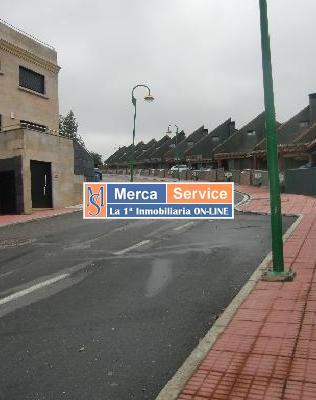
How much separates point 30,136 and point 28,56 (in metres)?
6.56

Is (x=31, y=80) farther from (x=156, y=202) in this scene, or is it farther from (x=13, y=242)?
(x=13, y=242)

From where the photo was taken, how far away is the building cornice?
26.8 m

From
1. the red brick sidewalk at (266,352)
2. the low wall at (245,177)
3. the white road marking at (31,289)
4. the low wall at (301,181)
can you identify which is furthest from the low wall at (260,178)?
the red brick sidewalk at (266,352)

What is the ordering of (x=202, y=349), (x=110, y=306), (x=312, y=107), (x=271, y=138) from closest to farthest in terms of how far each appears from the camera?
1. (x=202, y=349)
2. (x=110, y=306)
3. (x=271, y=138)
4. (x=312, y=107)

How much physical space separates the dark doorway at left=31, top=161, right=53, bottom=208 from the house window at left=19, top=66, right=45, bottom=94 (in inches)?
229

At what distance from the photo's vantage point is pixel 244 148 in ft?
204

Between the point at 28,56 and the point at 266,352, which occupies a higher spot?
the point at 28,56

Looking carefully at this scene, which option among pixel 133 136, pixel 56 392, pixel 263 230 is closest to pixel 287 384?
pixel 56 392

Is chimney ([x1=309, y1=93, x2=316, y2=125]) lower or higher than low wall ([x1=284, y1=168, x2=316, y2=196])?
higher

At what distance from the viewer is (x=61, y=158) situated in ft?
92.4

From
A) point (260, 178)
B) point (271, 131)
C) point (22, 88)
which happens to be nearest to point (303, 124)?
point (260, 178)

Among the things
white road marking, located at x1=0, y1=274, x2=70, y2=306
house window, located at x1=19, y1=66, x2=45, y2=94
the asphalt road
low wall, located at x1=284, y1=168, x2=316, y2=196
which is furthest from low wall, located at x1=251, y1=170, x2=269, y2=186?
white road marking, located at x1=0, y1=274, x2=70, y2=306

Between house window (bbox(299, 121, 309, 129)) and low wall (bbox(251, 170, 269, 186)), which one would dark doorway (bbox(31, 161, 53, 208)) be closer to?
low wall (bbox(251, 170, 269, 186))

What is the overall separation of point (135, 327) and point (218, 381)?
78.1 inches
